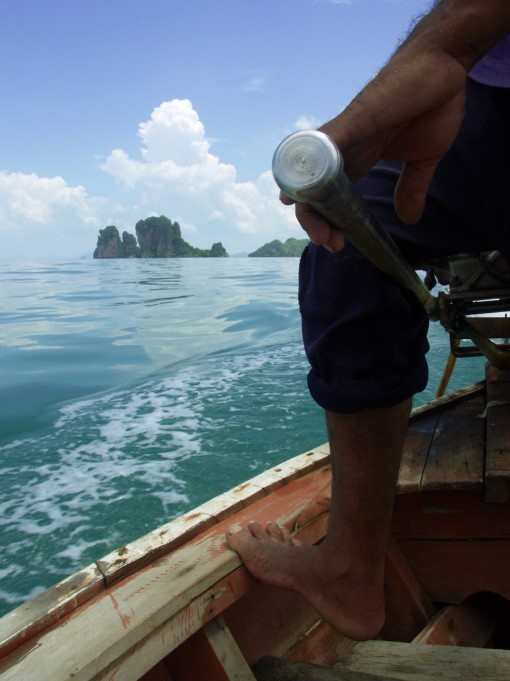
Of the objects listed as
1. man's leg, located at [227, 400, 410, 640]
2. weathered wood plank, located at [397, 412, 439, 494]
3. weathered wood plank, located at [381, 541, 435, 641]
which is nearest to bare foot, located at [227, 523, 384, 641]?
man's leg, located at [227, 400, 410, 640]

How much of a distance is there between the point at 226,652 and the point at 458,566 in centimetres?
80

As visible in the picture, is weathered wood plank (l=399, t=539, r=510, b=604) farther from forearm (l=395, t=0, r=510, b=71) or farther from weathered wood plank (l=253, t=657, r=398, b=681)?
forearm (l=395, t=0, r=510, b=71)

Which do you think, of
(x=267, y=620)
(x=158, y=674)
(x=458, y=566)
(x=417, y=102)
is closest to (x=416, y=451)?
(x=458, y=566)

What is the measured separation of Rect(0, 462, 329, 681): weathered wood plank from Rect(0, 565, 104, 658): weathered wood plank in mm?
21

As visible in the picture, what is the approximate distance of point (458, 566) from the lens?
1.64 m

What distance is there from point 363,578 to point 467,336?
1.10m

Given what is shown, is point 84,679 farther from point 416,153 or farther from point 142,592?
point 416,153

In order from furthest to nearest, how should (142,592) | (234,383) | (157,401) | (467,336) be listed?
(234,383)
(157,401)
(467,336)
(142,592)

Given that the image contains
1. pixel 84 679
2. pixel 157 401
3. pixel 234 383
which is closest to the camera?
pixel 84 679

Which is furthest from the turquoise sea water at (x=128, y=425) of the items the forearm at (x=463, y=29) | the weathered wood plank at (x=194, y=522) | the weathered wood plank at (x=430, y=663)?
the forearm at (x=463, y=29)

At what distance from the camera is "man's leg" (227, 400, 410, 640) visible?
1136 mm

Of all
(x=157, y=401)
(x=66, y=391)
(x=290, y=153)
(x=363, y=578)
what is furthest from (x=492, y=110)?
(x=66, y=391)

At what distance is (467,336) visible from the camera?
2.04m

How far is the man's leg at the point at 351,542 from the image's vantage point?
3.73 ft
